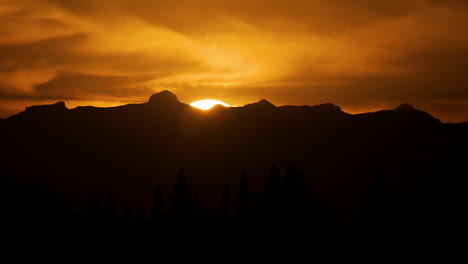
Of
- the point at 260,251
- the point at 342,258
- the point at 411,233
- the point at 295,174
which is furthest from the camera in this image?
the point at 411,233

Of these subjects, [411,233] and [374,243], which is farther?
[411,233]

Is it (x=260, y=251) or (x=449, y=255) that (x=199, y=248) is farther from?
(x=449, y=255)

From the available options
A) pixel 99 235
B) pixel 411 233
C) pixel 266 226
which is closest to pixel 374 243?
pixel 411 233

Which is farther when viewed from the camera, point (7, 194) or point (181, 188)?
point (7, 194)

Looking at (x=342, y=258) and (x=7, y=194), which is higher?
(x=7, y=194)

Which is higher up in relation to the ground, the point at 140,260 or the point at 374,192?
the point at 374,192

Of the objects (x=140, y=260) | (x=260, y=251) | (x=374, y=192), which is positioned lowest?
(x=140, y=260)

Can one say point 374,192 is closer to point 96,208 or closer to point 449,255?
point 449,255

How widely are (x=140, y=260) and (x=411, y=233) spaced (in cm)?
1638

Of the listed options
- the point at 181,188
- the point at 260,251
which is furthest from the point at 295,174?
the point at 181,188

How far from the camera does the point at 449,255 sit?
28141 mm

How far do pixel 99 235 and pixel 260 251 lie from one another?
1401cm

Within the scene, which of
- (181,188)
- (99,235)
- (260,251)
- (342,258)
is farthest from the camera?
(99,235)

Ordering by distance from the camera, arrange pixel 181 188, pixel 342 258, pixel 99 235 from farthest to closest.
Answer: pixel 99 235, pixel 181 188, pixel 342 258
